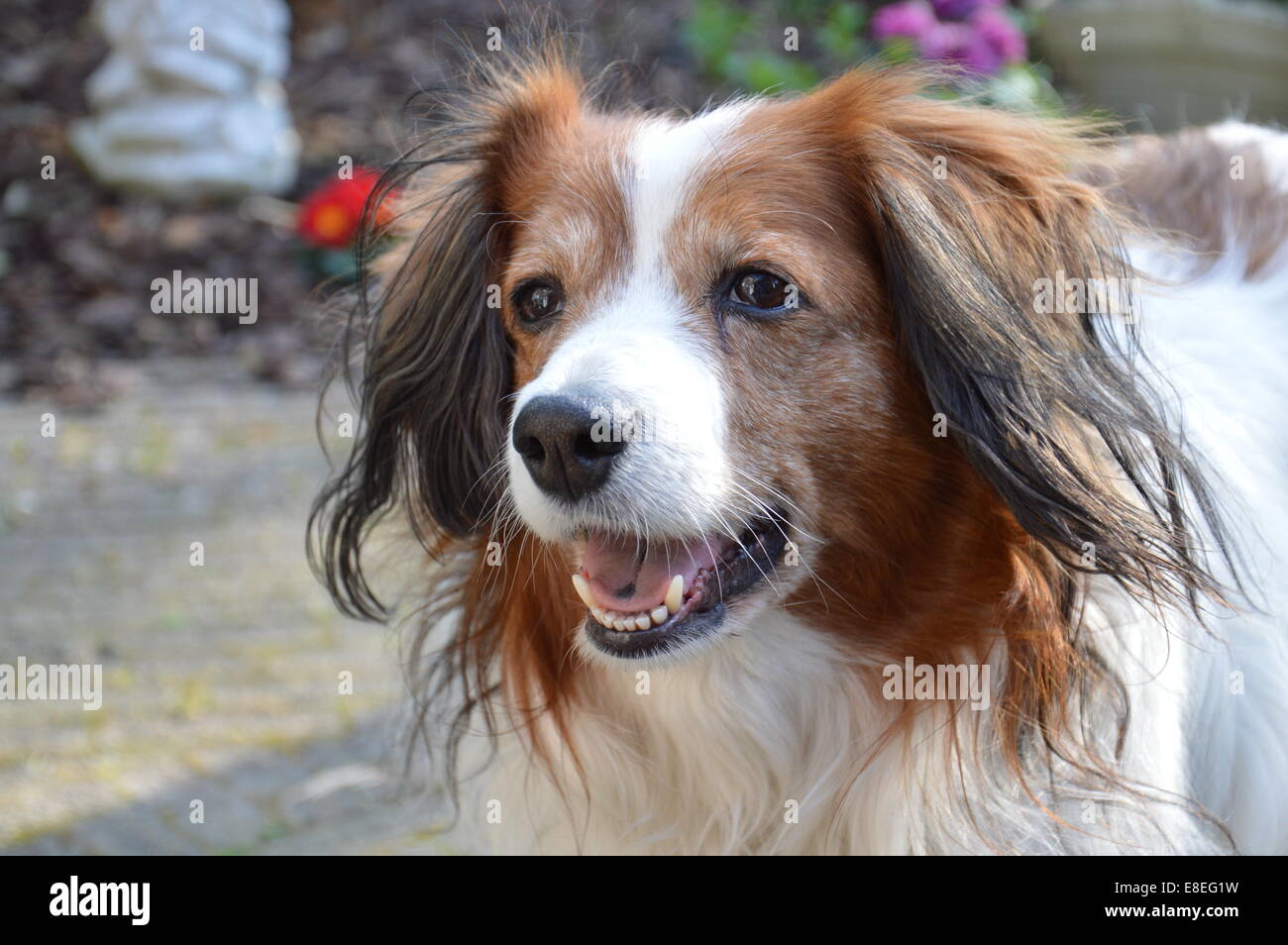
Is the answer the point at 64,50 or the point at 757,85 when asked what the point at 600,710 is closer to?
the point at 757,85

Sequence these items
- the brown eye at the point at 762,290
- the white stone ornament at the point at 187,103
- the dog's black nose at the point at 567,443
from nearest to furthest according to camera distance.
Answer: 1. the dog's black nose at the point at 567,443
2. the brown eye at the point at 762,290
3. the white stone ornament at the point at 187,103

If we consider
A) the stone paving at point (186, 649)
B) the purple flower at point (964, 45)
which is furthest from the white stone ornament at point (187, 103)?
the purple flower at point (964, 45)

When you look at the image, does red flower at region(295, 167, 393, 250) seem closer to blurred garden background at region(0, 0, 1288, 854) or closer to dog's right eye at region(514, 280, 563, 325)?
blurred garden background at region(0, 0, 1288, 854)

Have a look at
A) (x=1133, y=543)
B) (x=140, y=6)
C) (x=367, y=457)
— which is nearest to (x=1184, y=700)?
(x=1133, y=543)

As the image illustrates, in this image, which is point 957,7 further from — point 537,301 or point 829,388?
point 829,388

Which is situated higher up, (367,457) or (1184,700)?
(367,457)

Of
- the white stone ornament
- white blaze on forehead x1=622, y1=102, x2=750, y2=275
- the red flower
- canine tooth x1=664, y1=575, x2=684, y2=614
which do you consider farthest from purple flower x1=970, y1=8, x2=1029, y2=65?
canine tooth x1=664, y1=575, x2=684, y2=614

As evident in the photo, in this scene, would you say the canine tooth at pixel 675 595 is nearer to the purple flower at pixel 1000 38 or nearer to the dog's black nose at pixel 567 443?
the dog's black nose at pixel 567 443
